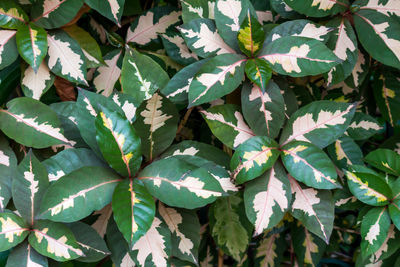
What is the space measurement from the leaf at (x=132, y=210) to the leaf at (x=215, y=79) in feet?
0.77

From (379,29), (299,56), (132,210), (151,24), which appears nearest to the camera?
(132,210)

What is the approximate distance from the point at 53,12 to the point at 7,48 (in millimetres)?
148

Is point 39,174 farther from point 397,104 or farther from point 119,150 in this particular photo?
point 397,104

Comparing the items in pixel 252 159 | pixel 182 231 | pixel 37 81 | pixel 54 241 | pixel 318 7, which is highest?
pixel 318 7

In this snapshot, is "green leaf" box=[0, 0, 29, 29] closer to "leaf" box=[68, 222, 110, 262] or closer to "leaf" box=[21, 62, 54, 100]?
"leaf" box=[21, 62, 54, 100]

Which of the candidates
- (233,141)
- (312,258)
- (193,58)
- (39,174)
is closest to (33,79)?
(39,174)

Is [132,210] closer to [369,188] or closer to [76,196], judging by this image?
[76,196]

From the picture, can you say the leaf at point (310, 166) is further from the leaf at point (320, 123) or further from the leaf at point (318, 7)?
the leaf at point (318, 7)

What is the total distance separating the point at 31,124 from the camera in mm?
876

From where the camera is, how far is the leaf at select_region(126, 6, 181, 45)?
1109mm

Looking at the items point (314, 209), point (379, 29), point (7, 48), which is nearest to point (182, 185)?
point (314, 209)

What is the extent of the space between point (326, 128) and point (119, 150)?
19.4 inches

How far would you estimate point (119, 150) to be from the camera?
2.62 ft

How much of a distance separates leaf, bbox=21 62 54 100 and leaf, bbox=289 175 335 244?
682 mm
